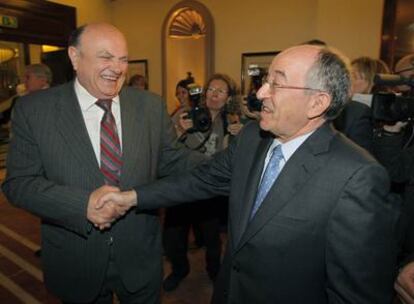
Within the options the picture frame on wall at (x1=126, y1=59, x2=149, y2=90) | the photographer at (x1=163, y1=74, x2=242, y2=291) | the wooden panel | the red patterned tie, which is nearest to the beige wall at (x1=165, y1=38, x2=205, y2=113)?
the picture frame on wall at (x1=126, y1=59, x2=149, y2=90)

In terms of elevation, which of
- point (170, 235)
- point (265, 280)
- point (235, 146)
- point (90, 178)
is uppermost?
point (235, 146)

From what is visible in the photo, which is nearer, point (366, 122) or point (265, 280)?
point (265, 280)

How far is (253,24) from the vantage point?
567cm

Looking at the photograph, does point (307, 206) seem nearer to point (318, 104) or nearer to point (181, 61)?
point (318, 104)

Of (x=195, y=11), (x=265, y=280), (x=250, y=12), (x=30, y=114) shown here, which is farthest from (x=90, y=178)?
(x=195, y=11)

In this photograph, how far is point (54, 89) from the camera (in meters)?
1.54

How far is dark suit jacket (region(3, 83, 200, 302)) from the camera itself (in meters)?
1.39

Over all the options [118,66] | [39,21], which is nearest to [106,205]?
[118,66]

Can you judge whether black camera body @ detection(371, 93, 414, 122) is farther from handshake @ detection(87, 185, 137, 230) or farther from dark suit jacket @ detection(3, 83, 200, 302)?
handshake @ detection(87, 185, 137, 230)

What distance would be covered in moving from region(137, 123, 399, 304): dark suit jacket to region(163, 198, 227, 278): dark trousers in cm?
137

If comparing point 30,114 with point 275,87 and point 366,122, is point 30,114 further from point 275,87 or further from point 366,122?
point 366,122

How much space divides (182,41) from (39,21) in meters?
2.83

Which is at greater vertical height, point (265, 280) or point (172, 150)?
point (172, 150)

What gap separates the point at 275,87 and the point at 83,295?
1.18 metres
